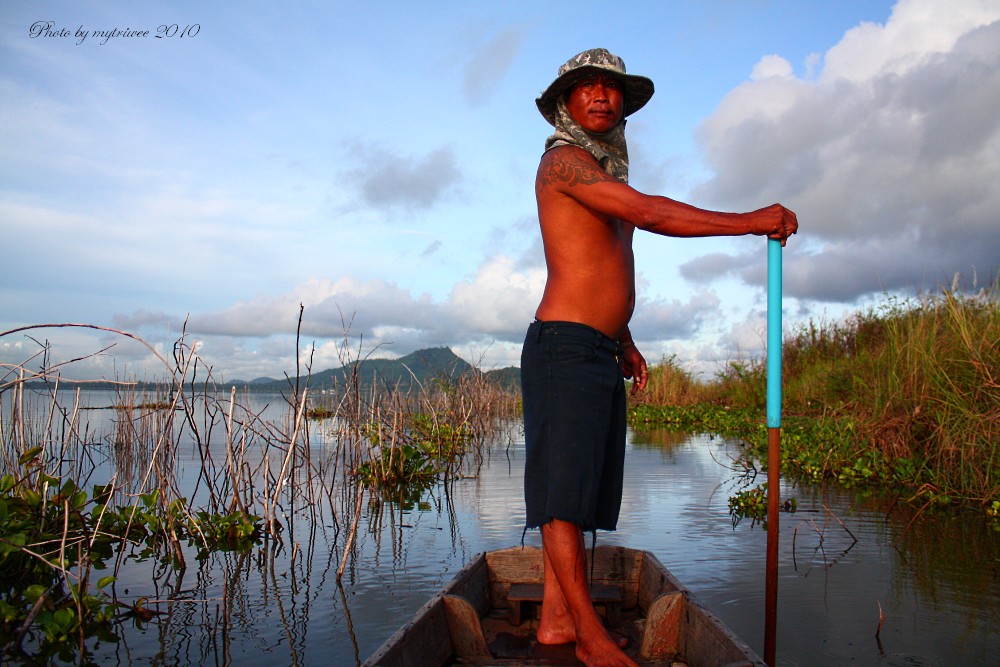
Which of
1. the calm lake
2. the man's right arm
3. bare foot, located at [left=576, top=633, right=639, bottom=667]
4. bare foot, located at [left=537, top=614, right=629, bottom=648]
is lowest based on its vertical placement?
the calm lake

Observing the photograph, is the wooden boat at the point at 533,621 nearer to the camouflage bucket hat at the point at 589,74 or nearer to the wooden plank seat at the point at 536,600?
the wooden plank seat at the point at 536,600

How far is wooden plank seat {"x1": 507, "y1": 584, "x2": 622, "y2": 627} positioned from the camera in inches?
124

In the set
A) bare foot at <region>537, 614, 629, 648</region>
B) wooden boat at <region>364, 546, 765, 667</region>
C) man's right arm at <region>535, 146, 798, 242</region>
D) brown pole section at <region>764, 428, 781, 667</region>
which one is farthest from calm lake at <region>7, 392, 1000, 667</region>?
man's right arm at <region>535, 146, 798, 242</region>

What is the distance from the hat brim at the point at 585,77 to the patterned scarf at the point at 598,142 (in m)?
0.05

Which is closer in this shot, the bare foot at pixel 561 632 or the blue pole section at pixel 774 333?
the blue pole section at pixel 774 333

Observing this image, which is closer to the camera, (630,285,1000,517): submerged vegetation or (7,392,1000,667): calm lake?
(7,392,1000,667): calm lake

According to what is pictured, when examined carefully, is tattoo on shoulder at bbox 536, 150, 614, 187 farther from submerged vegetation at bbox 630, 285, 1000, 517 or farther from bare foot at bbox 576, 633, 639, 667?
submerged vegetation at bbox 630, 285, 1000, 517

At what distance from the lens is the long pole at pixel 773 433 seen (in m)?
2.57

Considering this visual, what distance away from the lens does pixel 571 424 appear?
257 cm

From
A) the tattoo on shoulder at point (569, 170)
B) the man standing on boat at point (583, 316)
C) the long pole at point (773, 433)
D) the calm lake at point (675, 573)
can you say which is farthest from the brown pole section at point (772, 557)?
the tattoo on shoulder at point (569, 170)

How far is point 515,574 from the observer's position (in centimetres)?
352

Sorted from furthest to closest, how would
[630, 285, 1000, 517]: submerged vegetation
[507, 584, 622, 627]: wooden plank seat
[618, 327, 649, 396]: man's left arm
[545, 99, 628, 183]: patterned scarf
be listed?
1. [630, 285, 1000, 517]: submerged vegetation
2. [618, 327, 649, 396]: man's left arm
3. [507, 584, 622, 627]: wooden plank seat
4. [545, 99, 628, 183]: patterned scarf

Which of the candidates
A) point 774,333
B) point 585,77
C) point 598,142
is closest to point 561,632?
point 774,333

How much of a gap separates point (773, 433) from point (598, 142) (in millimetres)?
1199
